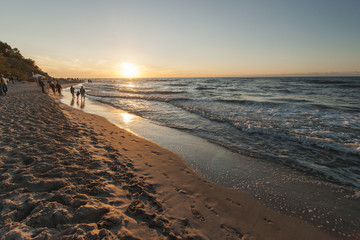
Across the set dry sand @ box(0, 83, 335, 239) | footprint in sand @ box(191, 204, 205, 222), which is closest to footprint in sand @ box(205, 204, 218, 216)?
dry sand @ box(0, 83, 335, 239)

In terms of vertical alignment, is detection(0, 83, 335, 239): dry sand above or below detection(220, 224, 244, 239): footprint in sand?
above

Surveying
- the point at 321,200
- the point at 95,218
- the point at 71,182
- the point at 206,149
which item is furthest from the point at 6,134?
the point at 321,200

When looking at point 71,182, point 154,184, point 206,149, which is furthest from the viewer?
point 206,149

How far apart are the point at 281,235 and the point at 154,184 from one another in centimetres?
285

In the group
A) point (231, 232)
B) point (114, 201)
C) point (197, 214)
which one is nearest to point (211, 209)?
point (197, 214)

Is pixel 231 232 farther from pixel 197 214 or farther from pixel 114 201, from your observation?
pixel 114 201

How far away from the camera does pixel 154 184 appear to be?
406 cm

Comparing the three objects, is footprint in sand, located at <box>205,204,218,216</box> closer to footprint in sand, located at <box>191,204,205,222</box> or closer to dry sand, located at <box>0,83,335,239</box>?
dry sand, located at <box>0,83,335,239</box>

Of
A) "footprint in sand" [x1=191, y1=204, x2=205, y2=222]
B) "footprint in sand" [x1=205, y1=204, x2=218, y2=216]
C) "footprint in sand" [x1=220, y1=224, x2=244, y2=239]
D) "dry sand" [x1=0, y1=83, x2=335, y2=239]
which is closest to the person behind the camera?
"dry sand" [x1=0, y1=83, x2=335, y2=239]

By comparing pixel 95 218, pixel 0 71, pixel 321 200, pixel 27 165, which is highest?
pixel 0 71

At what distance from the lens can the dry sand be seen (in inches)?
95.3

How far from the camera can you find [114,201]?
124 inches

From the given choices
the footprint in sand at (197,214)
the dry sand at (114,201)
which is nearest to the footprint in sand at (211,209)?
the dry sand at (114,201)

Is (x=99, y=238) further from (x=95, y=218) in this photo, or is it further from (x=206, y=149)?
(x=206, y=149)
